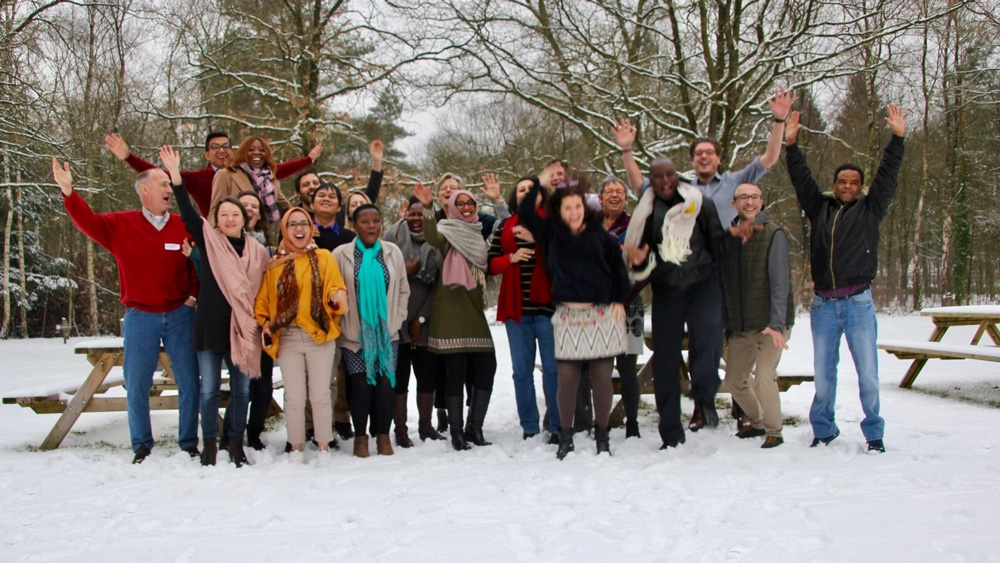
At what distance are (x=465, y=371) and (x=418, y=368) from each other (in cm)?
36

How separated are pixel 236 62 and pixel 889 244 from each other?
26.9m

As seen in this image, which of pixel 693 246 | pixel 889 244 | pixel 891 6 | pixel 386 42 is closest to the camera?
pixel 693 246

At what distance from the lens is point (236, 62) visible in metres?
15.2

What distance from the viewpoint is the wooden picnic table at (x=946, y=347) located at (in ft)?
21.3

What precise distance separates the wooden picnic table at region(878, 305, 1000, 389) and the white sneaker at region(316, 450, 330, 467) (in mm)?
5468

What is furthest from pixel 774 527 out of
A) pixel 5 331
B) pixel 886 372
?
pixel 5 331

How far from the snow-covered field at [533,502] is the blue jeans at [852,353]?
8.8 inches

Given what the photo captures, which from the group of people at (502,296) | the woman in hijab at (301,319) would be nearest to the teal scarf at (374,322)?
the group of people at (502,296)

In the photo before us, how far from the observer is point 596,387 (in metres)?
4.68

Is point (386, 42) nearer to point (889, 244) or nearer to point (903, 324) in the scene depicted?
point (903, 324)

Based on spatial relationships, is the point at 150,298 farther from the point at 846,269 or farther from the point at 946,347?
the point at 946,347

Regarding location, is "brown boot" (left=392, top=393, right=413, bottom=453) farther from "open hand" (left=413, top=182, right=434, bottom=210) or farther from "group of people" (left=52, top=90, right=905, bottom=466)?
"open hand" (left=413, top=182, right=434, bottom=210)

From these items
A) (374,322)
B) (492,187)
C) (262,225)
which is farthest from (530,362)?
(262,225)

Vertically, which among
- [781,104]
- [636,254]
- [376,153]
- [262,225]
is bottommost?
[636,254]
